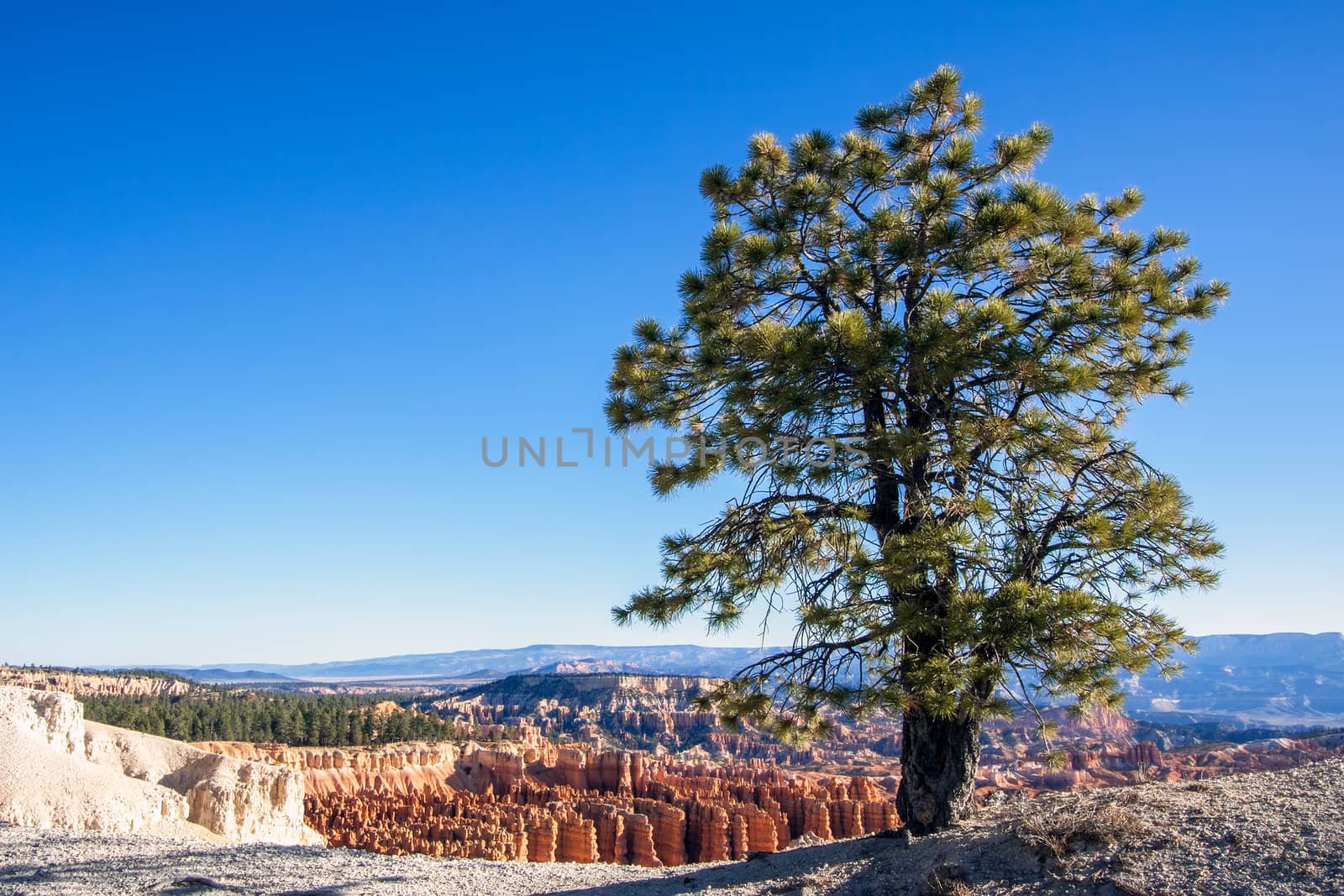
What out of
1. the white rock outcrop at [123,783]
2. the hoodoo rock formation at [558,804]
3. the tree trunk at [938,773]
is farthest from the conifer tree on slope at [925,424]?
the hoodoo rock formation at [558,804]

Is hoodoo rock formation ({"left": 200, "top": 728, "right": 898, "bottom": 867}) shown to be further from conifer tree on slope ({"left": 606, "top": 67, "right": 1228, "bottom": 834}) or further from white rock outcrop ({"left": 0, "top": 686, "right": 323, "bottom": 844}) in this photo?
conifer tree on slope ({"left": 606, "top": 67, "right": 1228, "bottom": 834})

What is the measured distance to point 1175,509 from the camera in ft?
28.2

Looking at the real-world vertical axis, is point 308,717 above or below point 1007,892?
below

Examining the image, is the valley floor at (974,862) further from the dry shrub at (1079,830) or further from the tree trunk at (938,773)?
the tree trunk at (938,773)

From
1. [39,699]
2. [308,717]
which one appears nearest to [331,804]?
[39,699]

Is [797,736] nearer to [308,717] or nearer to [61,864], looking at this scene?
[61,864]

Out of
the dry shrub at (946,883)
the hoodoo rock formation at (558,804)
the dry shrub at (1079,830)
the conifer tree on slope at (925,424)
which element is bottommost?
the hoodoo rock formation at (558,804)

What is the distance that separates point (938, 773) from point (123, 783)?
1562 inches

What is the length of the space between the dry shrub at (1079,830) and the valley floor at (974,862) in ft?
0.04

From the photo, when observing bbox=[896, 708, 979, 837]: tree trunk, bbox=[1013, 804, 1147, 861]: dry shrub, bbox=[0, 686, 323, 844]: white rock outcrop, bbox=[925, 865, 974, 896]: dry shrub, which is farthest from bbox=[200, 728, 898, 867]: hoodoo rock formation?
bbox=[1013, 804, 1147, 861]: dry shrub

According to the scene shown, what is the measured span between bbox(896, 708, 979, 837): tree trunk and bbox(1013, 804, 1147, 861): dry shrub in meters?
1.24

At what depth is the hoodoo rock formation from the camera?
45.5 meters

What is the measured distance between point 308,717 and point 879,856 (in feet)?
295

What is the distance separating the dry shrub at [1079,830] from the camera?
7.55 metres
